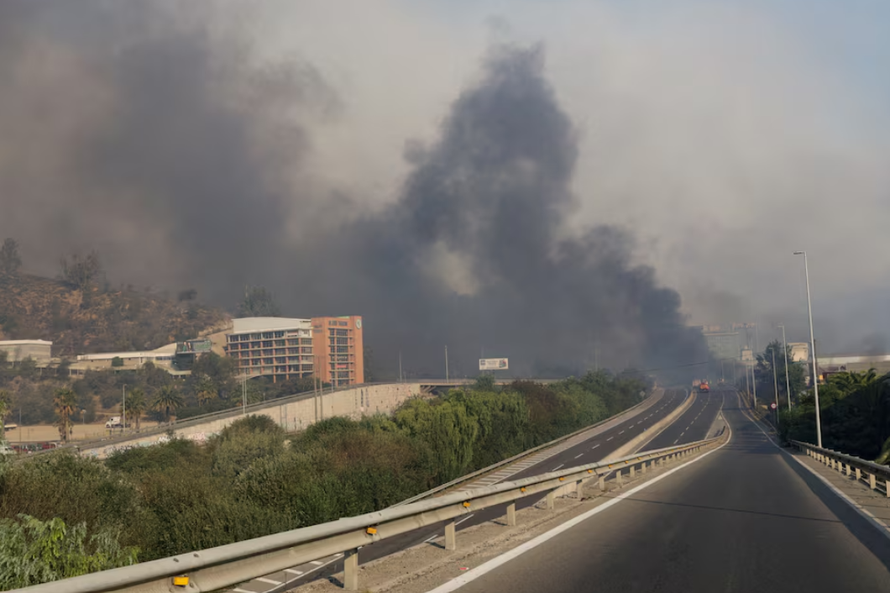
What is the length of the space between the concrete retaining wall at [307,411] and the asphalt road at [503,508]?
90.6ft

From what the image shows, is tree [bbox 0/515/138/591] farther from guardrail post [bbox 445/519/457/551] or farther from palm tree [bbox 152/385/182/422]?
palm tree [bbox 152/385/182/422]

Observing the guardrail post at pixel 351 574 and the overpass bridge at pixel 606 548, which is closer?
the overpass bridge at pixel 606 548

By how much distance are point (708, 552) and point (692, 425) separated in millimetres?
104957

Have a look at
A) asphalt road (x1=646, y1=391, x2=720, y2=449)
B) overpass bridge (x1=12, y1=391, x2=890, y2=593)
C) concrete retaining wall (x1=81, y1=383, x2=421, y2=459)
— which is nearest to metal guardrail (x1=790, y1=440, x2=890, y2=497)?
overpass bridge (x1=12, y1=391, x2=890, y2=593)

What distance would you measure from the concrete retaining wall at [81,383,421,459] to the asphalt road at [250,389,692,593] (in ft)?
90.6

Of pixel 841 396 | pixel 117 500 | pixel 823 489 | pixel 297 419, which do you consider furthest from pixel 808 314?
pixel 297 419

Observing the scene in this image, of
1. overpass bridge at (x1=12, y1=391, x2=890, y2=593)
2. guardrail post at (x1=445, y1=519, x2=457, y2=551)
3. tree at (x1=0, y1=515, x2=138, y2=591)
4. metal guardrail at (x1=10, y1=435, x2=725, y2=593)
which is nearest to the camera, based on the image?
metal guardrail at (x1=10, y1=435, x2=725, y2=593)

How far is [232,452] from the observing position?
174ft

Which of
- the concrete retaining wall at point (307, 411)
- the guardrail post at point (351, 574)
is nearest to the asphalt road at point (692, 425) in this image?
the concrete retaining wall at point (307, 411)

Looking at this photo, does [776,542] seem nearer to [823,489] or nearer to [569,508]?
[569,508]

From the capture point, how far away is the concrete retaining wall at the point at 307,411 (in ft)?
337

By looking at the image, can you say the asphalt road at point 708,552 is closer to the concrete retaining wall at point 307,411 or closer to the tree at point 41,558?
the tree at point 41,558

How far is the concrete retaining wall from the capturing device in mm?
102700

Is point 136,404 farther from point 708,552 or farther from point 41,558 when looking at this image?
point 708,552
